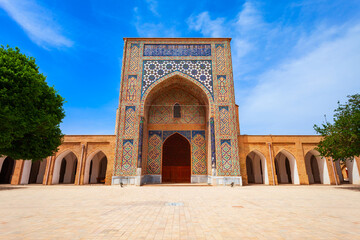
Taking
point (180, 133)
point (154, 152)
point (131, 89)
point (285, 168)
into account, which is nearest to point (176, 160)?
point (154, 152)

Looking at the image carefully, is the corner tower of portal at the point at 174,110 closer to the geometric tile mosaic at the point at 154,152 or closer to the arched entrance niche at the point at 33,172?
the geometric tile mosaic at the point at 154,152

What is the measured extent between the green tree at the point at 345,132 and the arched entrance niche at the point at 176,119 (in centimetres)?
743

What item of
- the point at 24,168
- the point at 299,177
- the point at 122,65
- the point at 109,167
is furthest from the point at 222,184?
the point at 24,168

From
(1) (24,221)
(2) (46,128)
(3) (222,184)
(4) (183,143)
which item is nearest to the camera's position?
(1) (24,221)

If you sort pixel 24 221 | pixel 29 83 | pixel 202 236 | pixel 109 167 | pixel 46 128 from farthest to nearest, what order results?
pixel 109 167
pixel 46 128
pixel 29 83
pixel 24 221
pixel 202 236

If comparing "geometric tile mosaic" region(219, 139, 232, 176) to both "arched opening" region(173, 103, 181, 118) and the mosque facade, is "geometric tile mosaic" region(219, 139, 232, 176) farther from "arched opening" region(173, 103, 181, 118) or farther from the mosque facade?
"arched opening" region(173, 103, 181, 118)

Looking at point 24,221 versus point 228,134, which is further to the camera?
point 228,134

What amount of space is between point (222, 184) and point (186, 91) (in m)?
8.06

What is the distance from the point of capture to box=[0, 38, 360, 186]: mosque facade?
523 inches

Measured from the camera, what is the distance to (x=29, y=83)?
8953 mm

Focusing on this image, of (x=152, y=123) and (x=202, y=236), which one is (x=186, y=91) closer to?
(x=152, y=123)

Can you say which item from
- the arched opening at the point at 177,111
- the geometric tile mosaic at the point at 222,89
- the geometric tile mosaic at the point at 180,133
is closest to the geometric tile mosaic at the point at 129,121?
the geometric tile mosaic at the point at 180,133

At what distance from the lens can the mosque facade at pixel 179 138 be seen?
13273mm

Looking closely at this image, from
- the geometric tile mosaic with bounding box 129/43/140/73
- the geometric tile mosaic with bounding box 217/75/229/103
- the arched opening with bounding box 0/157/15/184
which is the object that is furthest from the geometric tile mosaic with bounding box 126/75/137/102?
the arched opening with bounding box 0/157/15/184
